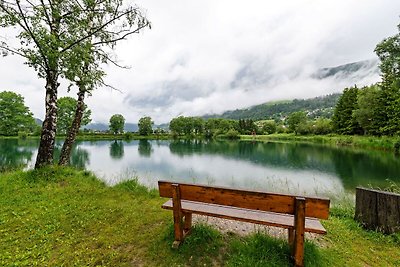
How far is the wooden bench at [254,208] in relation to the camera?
3.12 metres

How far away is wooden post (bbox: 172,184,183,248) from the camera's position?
3.84 metres

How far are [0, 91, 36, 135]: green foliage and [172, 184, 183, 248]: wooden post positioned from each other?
76.4 m

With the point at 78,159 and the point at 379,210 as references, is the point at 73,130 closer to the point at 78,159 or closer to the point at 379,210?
the point at 379,210

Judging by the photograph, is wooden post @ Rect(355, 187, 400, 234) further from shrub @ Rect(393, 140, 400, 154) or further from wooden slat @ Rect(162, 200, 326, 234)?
shrub @ Rect(393, 140, 400, 154)

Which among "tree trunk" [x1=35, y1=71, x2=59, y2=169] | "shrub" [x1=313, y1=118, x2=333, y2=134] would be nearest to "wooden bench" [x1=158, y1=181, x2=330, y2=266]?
"tree trunk" [x1=35, y1=71, x2=59, y2=169]

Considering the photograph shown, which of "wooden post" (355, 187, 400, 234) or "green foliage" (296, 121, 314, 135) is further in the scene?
"green foliage" (296, 121, 314, 135)

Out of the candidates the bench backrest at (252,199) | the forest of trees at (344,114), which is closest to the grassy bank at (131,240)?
the bench backrest at (252,199)

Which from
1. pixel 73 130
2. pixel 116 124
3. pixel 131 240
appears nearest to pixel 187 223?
pixel 131 240

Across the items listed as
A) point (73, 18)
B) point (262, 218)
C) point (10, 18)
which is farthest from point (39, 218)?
point (73, 18)

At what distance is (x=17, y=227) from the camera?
16.0ft

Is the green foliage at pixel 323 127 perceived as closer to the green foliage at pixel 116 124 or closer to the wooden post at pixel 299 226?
the wooden post at pixel 299 226

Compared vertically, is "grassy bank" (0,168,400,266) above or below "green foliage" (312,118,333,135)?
below

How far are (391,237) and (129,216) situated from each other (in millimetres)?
5843

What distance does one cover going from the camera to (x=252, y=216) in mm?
3625
